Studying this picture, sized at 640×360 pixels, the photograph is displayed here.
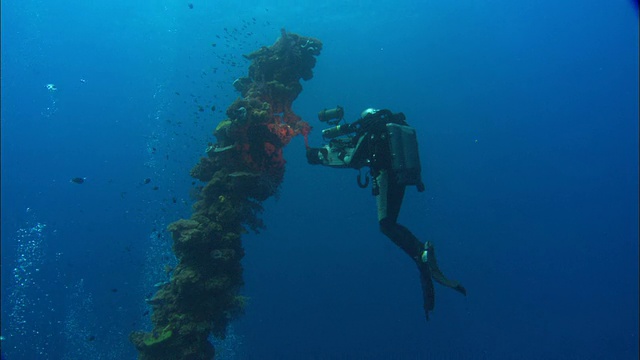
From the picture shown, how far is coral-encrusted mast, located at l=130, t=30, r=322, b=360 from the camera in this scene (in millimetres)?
8234

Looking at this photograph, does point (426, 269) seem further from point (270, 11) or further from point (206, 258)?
point (270, 11)

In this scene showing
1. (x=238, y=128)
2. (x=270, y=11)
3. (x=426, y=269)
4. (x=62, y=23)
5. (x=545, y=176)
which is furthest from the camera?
(x=62, y=23)

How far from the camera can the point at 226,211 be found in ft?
29.1

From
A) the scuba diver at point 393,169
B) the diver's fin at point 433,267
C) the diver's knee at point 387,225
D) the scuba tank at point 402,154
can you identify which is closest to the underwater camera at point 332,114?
the scuba diver at point 393,169

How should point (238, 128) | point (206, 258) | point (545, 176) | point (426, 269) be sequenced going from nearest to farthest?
point (426, 269), point (206, 258), point (238, 128), point (545, 176)

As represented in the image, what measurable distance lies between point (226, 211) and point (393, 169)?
4584 mm

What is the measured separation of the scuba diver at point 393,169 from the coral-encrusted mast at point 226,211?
281 centimetres

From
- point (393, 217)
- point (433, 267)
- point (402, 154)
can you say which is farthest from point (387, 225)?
point (402, 154)

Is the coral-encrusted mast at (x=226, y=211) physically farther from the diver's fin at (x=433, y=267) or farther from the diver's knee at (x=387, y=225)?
the diver's fin at (x=433, y=267)

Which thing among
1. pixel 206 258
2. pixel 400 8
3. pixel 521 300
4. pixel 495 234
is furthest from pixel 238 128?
pixel 521 300

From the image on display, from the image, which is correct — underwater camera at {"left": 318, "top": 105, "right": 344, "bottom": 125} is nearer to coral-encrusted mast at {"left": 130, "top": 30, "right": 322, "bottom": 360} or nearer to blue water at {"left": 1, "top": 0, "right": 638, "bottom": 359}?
coral-encrusted mast at {"left": 130, "top": 30, "right": 322, "bottom": 360}

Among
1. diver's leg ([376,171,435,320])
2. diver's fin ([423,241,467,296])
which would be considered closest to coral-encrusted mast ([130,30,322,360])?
diver's leg ([376,171,435,320])

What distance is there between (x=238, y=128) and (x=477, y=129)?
97.7 ft

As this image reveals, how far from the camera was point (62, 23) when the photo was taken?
34.4m
